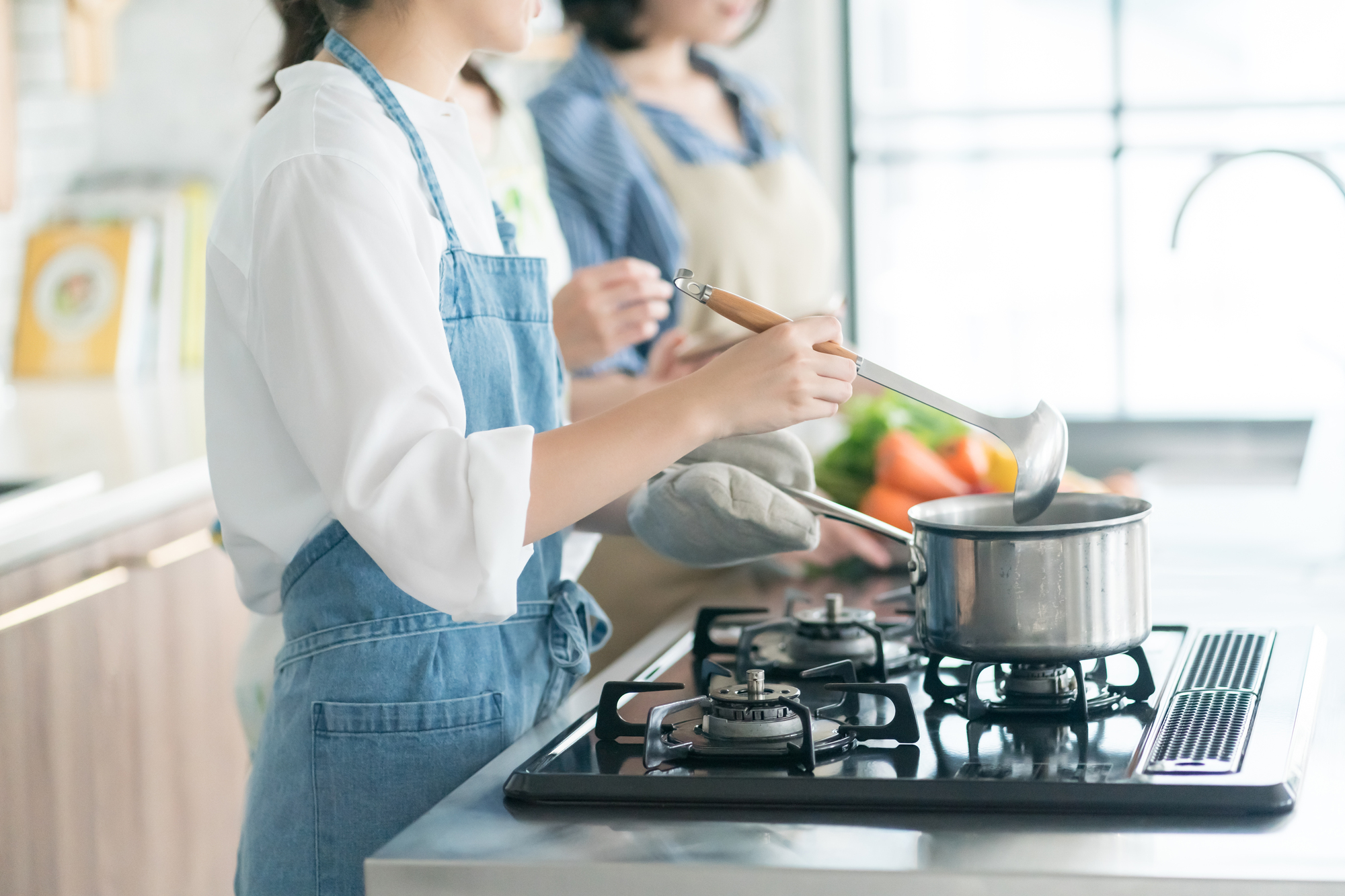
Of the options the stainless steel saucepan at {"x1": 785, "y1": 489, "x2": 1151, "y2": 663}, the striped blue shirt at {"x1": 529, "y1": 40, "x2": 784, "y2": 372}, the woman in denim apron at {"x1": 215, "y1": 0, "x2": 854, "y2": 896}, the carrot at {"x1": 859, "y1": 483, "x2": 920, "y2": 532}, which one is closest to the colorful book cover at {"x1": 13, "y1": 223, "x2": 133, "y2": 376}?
the striped blue shirt at {"x1": 529, "y1": 40, "x2": 784, "y2": 372}

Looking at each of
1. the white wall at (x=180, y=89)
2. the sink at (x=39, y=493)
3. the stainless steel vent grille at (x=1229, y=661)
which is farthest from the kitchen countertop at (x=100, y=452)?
the stainless steel vent grille at (x=1229, y=661)

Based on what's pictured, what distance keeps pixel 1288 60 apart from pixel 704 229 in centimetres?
267

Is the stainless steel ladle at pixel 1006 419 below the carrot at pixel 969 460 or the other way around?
Result: the other way around

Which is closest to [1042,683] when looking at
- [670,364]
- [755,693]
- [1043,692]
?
[1043,692]

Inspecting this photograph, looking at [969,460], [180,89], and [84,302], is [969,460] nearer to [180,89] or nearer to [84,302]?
[84,302]

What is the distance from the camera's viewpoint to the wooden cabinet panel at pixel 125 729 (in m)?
1.74

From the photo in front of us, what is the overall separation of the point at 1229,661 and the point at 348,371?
2.49 ft

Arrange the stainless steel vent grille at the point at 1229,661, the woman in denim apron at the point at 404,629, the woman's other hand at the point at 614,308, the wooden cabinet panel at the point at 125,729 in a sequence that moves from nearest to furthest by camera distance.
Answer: the woman in denim apron at the point at 404,629, the stainless steel vent grille at the point at 1229,661, the woman's other hand at the point at 614,308, the wooden cabinet panel at the point at 125,729

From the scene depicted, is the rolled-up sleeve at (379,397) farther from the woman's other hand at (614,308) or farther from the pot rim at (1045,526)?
the woman's other hand at (614,308)

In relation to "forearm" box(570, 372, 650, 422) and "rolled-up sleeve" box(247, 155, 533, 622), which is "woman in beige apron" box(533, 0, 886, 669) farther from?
"rolled-up sleeve" box(247, 155, 533, 622)

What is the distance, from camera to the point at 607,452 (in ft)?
3.13

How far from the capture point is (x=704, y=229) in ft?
7.49

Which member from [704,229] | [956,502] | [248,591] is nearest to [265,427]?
[248,591]

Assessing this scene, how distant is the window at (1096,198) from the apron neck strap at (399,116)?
3441mm
